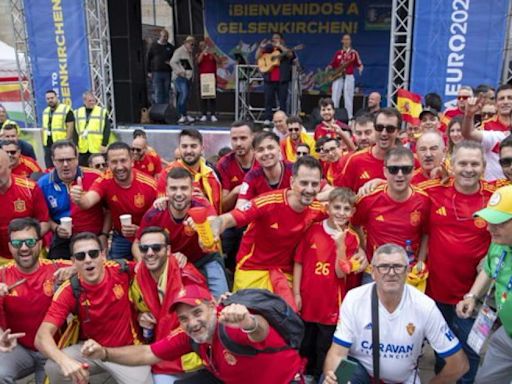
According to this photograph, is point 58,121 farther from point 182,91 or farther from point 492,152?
point 492,152

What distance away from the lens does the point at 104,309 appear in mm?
3752

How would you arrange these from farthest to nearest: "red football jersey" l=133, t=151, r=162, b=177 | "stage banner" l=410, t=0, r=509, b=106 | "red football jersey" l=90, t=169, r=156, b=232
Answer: "stage banner" l=410, t=0, r=509, b=106 < "red football jersey" l=133, t=151, r=162, b=177 < "red football jersey" l=90, t=169, r=156, b=232

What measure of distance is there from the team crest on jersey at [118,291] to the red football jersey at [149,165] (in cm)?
306

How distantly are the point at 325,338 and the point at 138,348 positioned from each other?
4.93ft

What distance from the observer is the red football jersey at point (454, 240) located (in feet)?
11.7

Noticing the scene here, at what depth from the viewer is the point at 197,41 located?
50.9 feet

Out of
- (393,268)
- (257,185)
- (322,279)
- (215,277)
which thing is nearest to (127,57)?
(257,185)

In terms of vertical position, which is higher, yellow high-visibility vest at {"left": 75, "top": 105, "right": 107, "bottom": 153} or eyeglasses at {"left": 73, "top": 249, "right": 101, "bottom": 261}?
yellow high-visibility vest at {"left": 75, "top": 105, "right": 107, "bottom": 153}

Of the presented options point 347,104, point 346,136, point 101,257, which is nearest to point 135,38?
point 347,104

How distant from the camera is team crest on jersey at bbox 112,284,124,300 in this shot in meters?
3.81

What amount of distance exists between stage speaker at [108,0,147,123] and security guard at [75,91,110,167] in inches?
129

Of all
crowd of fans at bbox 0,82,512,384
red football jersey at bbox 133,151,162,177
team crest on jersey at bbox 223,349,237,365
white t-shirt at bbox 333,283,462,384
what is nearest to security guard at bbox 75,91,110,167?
red football jersey at bbox 133,151,162,177

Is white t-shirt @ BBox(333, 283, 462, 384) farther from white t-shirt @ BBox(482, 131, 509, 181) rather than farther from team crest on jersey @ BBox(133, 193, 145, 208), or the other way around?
team crest on jersey @ BBox(133, 193, 145, 208)

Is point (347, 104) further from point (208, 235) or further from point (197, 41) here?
point (208, 235)
